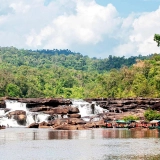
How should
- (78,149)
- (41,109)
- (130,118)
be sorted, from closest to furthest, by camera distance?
→ (78,149) → (130,118) → (41,109)

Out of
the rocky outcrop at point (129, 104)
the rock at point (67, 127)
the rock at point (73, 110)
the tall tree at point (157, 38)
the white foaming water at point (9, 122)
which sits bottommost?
the rock at point (67, 127)

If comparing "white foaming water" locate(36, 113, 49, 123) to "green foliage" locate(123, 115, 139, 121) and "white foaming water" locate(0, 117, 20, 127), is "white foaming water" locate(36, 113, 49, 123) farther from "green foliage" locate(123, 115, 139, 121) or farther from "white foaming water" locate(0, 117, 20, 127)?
"green foliage" locate(123, 115, 139, 121)

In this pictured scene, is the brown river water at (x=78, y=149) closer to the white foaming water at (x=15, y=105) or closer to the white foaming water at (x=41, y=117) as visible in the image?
the white foaming water at (x=41, y=117)

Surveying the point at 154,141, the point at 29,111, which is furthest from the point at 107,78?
the point at 154,141

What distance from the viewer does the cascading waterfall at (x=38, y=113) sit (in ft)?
272

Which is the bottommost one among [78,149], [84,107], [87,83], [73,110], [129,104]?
[78,149]

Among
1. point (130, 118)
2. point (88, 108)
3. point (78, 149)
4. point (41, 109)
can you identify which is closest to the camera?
point (78, 149)

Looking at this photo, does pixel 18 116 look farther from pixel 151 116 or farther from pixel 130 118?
pixel 151 116

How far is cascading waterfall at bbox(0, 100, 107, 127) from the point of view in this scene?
82.9m

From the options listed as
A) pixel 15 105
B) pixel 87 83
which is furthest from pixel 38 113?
pixel 87 83

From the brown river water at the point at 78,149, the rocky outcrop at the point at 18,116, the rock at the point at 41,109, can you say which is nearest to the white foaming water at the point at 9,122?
the rocky outcrop at the point at 18,116

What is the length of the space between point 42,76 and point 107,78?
30631mm

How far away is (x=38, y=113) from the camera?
86.3 m

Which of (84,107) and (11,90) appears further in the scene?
(11,90)
